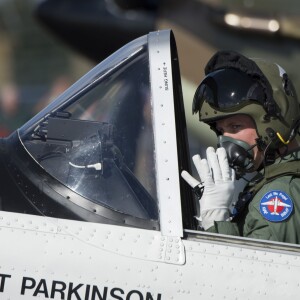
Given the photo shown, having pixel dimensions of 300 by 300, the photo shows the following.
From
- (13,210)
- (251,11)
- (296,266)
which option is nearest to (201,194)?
(296,266)

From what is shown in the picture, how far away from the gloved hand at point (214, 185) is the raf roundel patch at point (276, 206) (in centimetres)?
14

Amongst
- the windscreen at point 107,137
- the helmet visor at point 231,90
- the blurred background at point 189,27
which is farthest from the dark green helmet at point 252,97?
the blurred background at point 189,27

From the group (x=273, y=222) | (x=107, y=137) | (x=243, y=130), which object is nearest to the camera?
(x=273, y=222)

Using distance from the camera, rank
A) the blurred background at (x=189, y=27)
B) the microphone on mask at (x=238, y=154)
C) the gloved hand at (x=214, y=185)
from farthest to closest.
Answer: the blurred background at (x=189, y=27), the microphone on mask at (x=238, y=154), the gloved hand at (x=214, y=185)

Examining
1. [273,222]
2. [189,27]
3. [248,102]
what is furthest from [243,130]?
[189,27]

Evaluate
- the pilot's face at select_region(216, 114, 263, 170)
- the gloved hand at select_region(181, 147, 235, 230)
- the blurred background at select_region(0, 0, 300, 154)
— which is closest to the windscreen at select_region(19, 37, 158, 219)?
the gloved hand at select_region(181, 147, 235, 230)

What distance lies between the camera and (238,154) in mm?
3221

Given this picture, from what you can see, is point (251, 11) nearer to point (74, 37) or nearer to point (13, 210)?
point (74, 37)

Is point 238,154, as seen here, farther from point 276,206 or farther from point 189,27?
point 189,27

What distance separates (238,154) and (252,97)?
0.24m

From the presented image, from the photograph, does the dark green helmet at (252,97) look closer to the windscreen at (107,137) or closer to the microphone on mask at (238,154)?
the microphone on mask at (238,154)

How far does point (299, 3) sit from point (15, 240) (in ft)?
41.9

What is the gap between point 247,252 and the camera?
287cm

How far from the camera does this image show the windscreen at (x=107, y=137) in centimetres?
308
